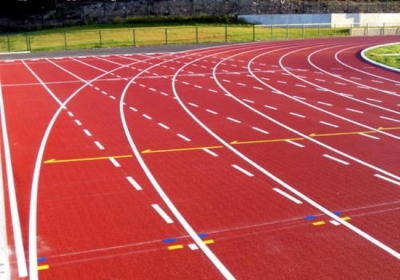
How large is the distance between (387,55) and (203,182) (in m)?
27.1

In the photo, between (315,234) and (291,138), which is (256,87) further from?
(315,234)

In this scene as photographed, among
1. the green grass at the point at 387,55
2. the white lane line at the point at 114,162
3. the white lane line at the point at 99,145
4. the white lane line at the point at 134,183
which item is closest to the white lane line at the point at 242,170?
the white lane line at the point at 134,183

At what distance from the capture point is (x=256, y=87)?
22766 mm

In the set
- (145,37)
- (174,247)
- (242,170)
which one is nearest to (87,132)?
(242,170)

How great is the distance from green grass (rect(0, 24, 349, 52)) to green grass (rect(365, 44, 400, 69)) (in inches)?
591

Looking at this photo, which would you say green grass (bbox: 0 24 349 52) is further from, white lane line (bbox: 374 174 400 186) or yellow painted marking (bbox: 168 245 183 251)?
yellow painted marking (bbox: 168 245 183 251)

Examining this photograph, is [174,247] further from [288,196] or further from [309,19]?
[309,19]

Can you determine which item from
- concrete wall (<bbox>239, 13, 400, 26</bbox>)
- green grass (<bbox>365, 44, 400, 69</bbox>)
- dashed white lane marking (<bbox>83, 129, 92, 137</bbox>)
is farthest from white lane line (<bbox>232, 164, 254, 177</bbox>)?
concrete wall (<bbox>239, 13, 400, 26</bbox>)

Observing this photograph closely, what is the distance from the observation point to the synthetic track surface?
23.0 feet

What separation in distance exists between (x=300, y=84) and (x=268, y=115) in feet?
24.2

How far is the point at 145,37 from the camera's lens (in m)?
53.4

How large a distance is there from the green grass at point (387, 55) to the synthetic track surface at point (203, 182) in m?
8.96

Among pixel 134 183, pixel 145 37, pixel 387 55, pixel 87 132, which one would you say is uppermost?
pixel 145 37

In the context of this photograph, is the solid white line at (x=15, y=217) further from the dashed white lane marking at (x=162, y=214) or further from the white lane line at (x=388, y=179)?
the white lane line at (x=388, y=179)
